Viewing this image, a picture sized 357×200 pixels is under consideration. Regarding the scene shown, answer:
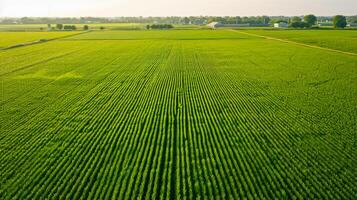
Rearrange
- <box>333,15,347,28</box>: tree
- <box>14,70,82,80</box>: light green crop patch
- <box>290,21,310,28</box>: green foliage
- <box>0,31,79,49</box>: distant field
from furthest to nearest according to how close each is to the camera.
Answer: <box>290,21,310,28</box>: green foliage → <box>333,15,347,28</box>: tree → <box>0,31,79,49</box>: distant field → <box>14,70,82,80</box>: light green crop patch

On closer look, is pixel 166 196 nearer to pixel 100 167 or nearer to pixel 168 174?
pixel 168 174

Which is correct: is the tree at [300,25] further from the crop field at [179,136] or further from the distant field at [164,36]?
the crop field at [179,136]

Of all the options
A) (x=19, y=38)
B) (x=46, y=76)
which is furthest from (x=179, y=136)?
(x=19, y=38)

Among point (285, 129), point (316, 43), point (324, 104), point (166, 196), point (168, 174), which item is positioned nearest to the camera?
point (166, 196)

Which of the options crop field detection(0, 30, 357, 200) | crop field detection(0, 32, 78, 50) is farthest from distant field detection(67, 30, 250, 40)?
crop field detection(0, 30, 357, 200)

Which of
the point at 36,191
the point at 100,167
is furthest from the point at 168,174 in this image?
the point at 36,191

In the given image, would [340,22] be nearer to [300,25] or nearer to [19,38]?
[300,25]

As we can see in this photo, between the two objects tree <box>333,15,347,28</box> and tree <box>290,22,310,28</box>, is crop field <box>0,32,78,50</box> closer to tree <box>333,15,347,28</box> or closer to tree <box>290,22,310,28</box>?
tree <box>290,22,310,28</box>

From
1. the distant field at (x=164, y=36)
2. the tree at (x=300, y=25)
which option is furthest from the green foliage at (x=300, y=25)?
the distant field at (x=164, y=36)
